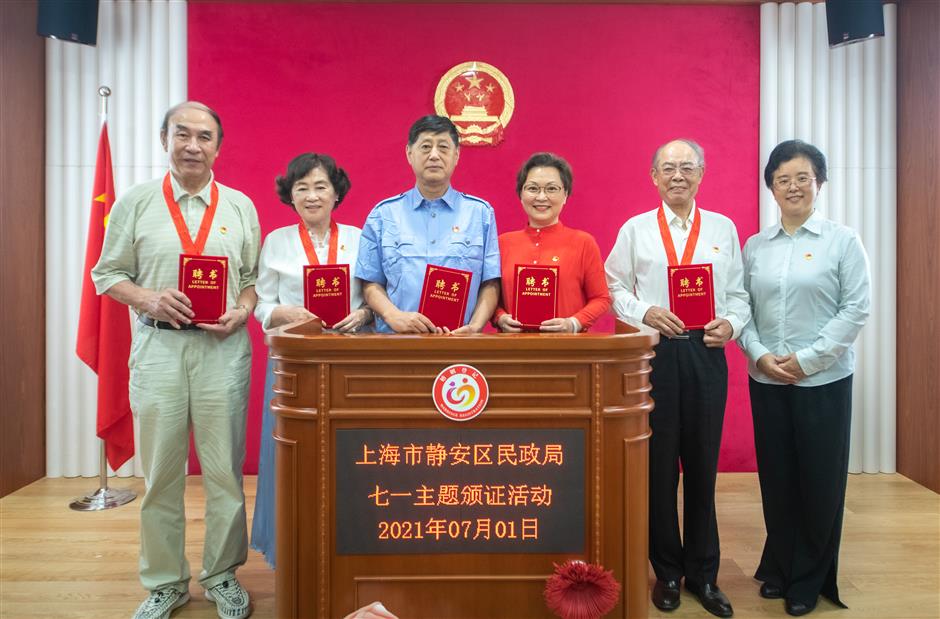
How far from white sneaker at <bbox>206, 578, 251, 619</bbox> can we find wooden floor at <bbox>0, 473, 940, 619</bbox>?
0.07m

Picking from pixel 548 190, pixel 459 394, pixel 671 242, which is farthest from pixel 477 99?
pixel 459 394

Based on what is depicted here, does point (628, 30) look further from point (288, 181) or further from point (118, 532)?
point (118, 532)

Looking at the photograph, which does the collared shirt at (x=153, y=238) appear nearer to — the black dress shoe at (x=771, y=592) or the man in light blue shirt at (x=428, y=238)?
the man in light blue shirt at (x=428, y=238)

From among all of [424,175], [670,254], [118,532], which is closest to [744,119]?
[670,254]

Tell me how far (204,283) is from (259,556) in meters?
1.39

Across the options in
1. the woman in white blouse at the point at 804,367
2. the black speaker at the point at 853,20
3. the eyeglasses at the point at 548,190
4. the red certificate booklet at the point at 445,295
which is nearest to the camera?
the red certificate booklet at the point at 445,295

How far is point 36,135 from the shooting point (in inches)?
162

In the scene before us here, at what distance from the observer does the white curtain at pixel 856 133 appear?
13.9 feet

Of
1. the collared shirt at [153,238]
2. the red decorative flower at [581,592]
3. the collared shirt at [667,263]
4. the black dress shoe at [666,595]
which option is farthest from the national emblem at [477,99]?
the red decorative flower at [581,592]

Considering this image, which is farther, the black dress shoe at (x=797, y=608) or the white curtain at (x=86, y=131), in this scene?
the white curtain at (x=86, y=131)

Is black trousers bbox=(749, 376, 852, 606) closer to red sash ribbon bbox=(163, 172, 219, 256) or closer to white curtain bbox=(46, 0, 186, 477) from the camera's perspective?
red sash ribbon bbox=(163, 172, 219, 256)

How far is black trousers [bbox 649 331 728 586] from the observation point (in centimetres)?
254

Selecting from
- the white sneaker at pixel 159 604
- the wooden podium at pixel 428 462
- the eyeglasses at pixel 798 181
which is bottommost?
the white sneaker at pixel 159 604

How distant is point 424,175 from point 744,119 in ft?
8.54
